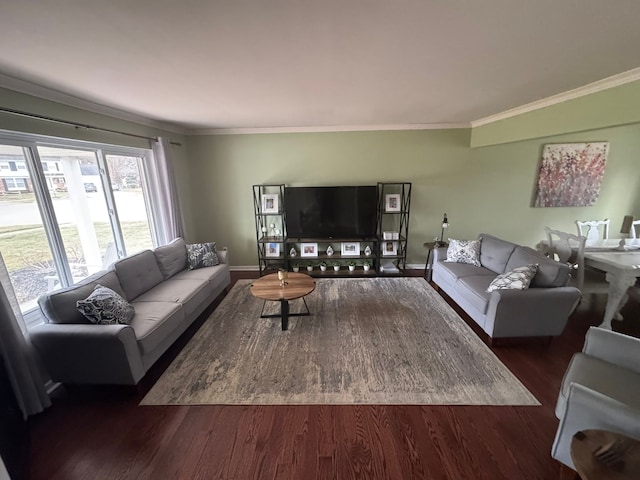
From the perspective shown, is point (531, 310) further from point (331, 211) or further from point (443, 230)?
point (331, 211)

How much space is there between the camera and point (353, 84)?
218cm

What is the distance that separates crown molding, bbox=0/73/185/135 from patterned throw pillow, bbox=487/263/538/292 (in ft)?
14.7

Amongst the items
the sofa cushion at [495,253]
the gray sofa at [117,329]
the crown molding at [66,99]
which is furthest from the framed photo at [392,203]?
the crown molding at [66,99]

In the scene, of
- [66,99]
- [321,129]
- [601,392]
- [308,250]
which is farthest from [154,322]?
[321,129]

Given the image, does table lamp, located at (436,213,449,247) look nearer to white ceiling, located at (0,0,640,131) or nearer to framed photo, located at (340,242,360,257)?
framed photo, located at (340,242,360,257)

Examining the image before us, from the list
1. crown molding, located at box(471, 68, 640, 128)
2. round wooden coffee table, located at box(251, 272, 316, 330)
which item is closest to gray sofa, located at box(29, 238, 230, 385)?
round wooden coffee table, located at box(251, 272, 316, 330)

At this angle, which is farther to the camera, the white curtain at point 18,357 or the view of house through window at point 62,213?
the view of house through window at point 62,213

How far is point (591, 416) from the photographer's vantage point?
1.21 metres

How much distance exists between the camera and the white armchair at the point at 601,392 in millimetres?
1165

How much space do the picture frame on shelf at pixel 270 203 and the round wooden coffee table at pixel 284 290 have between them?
1521 mm

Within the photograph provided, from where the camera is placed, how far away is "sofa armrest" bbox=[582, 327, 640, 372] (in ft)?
5.11

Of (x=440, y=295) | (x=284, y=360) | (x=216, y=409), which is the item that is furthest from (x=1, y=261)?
(x=440, y=295)

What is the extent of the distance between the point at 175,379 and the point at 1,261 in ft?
4.94

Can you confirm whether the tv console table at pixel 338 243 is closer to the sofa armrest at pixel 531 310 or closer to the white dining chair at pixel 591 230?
the sofa armrest at pixel 531 310
